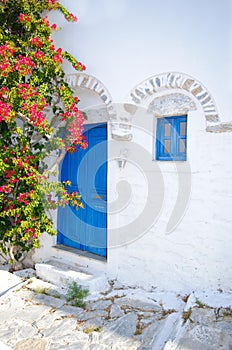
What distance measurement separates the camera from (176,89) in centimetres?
404

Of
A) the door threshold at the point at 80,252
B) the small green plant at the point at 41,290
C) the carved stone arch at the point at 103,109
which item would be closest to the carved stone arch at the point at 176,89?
the carved stone arch at the point at 103,109

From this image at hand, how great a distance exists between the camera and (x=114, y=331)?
3275 millimetres

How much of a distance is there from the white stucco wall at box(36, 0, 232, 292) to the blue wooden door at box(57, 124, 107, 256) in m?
0.39

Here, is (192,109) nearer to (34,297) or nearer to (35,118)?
(35,118)

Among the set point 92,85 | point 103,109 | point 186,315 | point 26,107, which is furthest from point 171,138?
point 186,315

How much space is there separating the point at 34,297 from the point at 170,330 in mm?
1797

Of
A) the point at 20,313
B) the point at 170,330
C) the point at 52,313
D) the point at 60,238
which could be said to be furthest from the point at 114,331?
the point at 60,238

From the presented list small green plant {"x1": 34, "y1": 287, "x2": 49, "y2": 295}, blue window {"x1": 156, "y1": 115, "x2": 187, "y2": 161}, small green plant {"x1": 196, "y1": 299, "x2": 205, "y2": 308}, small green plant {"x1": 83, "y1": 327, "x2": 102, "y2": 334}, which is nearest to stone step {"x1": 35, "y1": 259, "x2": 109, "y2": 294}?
small green plant {"x1": 34, "y1": 287, "x2": 49, "y2": 295}

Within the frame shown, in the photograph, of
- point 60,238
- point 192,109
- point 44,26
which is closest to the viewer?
point 192,109

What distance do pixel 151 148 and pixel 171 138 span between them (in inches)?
11.6

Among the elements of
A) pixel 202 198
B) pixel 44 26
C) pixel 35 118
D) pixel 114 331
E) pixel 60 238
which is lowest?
pixel 114 331

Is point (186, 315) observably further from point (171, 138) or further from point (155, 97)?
point (155, 97)

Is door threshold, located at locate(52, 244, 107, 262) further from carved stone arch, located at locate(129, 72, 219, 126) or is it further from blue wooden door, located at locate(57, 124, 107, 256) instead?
carved stone arch, located at locate(129, 72, 219, 126)

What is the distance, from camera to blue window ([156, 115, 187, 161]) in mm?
4141
